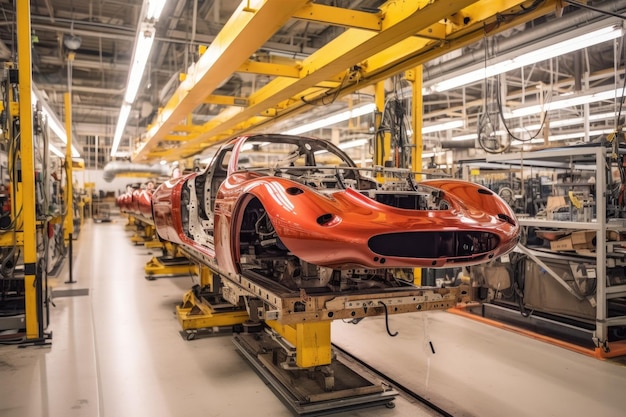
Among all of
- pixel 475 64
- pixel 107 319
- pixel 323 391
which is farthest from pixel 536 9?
pixel 107 319

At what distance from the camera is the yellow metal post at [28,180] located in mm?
4246

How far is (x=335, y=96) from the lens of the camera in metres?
5.50

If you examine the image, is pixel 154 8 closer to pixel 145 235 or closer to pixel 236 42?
pixel 236 42

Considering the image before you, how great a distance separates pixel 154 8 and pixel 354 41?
1.80 metres

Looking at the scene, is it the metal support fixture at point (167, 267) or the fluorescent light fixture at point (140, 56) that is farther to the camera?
the metal support fixture at point (167, 267)

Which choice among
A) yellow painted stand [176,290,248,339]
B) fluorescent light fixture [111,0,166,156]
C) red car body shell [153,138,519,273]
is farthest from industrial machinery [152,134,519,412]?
fluorescent light fixture [111,0,166,156]

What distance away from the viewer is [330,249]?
2.39 metres

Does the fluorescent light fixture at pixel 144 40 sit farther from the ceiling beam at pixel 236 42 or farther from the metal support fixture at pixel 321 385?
the metal support fixture at pixel 321 385

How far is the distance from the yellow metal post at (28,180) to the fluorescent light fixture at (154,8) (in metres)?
1.07

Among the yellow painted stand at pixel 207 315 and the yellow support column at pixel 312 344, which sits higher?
the yellow support column at pixel 312 344

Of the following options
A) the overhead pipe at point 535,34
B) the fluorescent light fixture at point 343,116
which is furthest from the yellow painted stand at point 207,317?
the fluorescent light fixture at point 343,116

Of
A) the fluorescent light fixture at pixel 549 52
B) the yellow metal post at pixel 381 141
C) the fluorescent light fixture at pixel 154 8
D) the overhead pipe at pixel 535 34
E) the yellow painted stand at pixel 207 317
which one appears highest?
the overhead pipe at pixel 535 34

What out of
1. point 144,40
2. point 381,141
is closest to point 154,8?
point 144,40

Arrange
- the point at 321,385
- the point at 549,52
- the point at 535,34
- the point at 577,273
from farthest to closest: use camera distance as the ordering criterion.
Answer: the point at 535,34 < the point at 549,52 < the point at 577,273 < the point at 321,385
